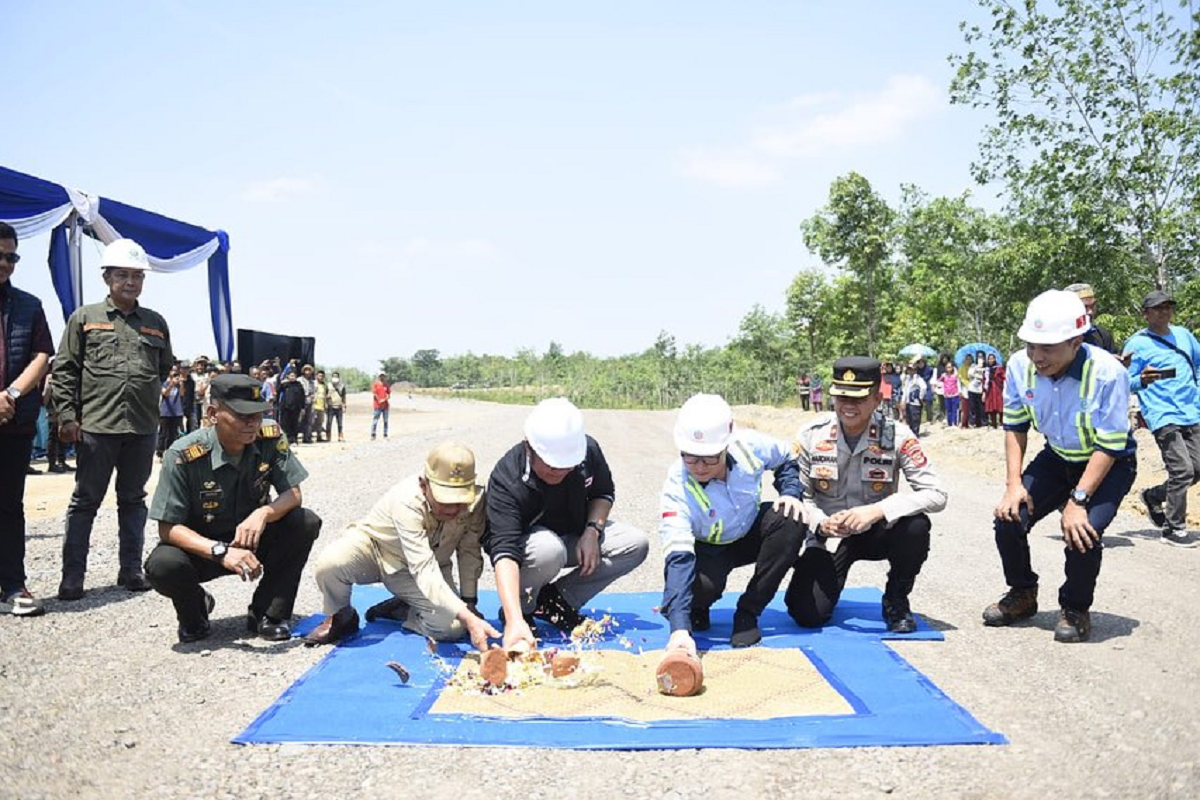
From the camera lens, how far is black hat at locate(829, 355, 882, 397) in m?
4.38

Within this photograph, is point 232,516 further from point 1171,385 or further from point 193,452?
point 1171,385

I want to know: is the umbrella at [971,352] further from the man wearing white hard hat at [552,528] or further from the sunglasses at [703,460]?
the sunglasses at [703,460]

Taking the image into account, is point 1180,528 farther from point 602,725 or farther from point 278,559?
point 278,559

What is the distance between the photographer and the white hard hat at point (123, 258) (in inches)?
201

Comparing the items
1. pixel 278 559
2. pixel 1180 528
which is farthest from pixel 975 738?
pixel 1180 528

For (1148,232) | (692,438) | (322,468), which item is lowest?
(322,468)

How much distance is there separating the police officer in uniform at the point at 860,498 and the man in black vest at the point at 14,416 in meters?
4.08

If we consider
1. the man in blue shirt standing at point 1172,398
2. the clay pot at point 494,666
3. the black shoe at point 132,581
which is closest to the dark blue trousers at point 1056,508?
the clay pot at point 494,666

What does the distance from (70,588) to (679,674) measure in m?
3.67

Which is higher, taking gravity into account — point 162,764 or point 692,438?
point 692,438

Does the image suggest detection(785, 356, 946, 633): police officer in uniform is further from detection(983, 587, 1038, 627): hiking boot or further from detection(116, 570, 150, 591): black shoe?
detection(116, 570, 150, 591): black shoe

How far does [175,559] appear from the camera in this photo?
4.22 meters

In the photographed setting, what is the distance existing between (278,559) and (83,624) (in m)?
1.12

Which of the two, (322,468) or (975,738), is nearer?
(975,738)
